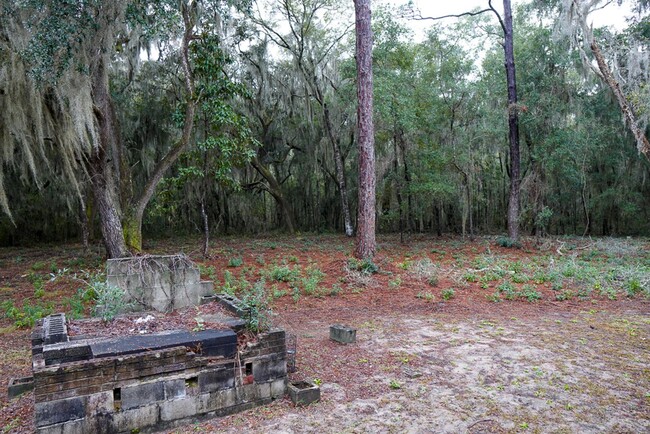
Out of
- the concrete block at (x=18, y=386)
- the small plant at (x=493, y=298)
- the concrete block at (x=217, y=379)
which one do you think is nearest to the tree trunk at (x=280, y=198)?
the small plant at (x=493, y=298)

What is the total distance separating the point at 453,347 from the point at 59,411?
13.0 ft

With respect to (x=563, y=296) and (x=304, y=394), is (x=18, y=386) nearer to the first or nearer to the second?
(x=304, y=394)

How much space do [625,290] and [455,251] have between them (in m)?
5.57

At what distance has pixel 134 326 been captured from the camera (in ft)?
12.9

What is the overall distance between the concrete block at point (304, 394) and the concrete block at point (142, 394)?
105cm

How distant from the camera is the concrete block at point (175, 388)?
3211mm

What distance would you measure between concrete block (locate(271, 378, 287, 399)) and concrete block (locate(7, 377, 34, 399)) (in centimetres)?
225

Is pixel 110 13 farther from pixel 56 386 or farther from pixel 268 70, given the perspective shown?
pixel 268 70

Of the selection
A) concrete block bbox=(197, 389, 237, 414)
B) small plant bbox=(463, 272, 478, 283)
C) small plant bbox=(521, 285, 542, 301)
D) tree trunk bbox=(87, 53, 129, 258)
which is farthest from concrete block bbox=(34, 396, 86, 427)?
small plant bbox=(463, 272, 478, 283)

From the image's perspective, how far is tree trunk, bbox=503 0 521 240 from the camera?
41.7 feet

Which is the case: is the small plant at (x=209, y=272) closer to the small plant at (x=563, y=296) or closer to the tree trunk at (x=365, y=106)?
the tree trunk at (x=365, y=106)

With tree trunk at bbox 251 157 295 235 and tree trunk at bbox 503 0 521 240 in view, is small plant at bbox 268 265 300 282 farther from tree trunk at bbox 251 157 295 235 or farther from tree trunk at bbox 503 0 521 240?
tree trunk at bbox 251 157 295 235

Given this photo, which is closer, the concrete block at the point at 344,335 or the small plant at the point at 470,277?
the concrete block at the point at 344,335

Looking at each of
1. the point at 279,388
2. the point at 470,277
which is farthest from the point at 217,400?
the point at 470,277
